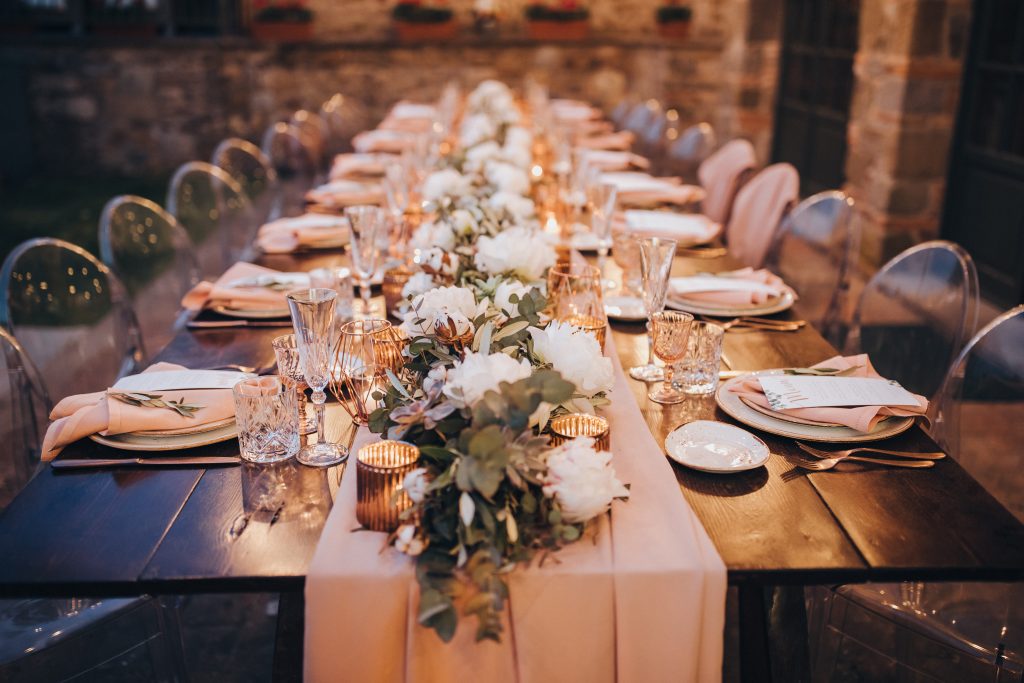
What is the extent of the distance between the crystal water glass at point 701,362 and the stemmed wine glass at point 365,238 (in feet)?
2.32

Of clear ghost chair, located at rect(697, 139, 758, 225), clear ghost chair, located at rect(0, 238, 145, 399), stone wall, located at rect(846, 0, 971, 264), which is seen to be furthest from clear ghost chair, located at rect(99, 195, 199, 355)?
stone wall, located at rect(846, 0, 971, 264)

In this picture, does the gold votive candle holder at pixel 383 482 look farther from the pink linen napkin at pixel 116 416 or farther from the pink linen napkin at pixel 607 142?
the pink linen napkin at pixel 607 142

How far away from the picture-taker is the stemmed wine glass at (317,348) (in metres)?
1.34

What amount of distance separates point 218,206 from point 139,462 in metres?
2.35

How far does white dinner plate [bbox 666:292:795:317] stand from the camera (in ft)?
6.57

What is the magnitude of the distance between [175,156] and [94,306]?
6.20 m

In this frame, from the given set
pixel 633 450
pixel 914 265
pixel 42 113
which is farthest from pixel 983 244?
pixel 42 113

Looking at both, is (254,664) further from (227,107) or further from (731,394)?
(227,107)

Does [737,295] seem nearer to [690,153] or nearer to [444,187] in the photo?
[444,187]

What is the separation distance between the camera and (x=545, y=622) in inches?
41.3

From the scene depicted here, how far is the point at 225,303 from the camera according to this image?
2.05m

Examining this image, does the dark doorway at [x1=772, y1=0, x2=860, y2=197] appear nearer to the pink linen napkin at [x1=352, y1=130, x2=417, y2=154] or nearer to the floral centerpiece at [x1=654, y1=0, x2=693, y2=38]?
the floral centerpiece at [x1=654, y1=0, x2=693, y2=38]

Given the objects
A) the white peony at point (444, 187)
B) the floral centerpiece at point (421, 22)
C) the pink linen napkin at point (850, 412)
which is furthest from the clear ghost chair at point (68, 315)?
the floral centerpiece at point (421, 22)

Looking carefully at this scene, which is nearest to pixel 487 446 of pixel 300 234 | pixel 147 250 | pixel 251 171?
pixel 300 234
